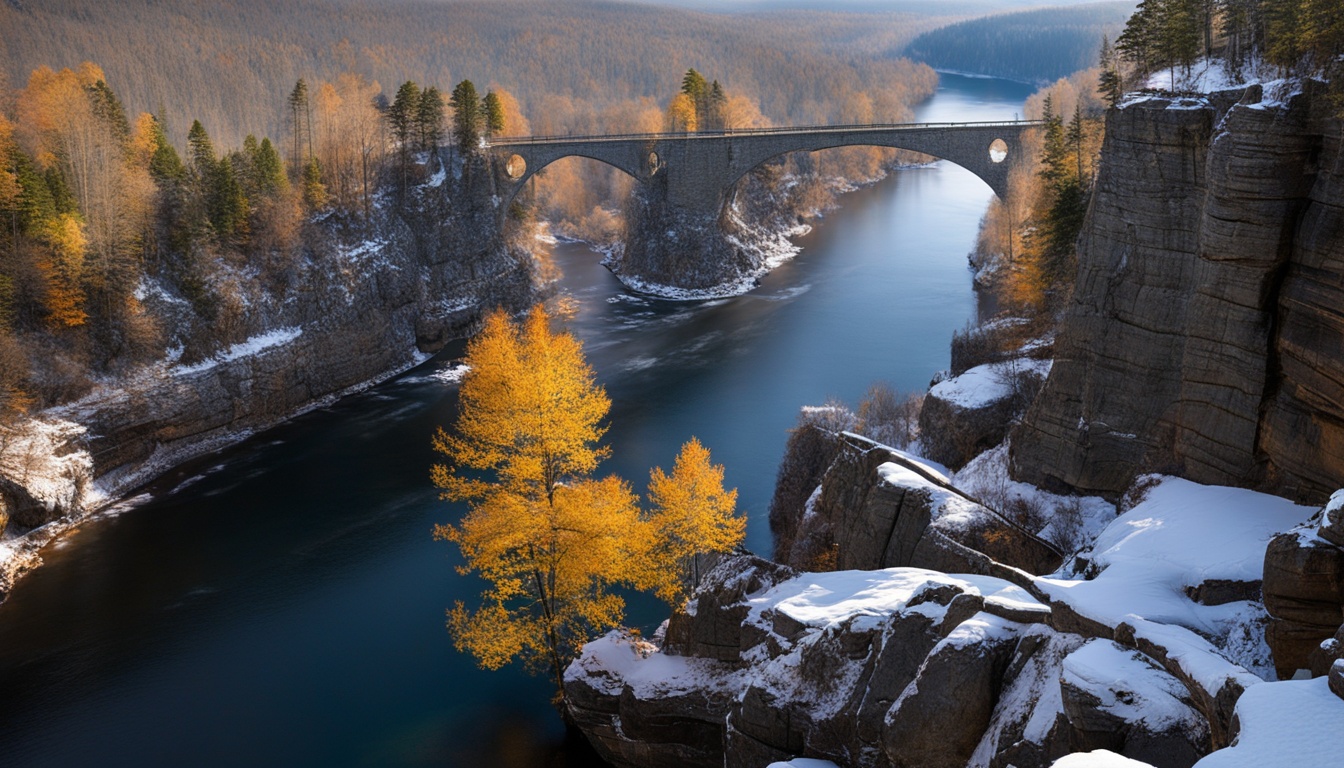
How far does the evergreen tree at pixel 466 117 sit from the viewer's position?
59.8 m

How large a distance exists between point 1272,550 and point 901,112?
11519 centimetres

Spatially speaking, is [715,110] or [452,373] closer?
[452,373]

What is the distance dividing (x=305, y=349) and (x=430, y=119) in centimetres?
1800

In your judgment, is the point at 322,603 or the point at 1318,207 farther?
the point at 322,603

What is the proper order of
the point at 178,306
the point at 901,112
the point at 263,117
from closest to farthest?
1. the point at 178,306
2. the point at 263,117
3. the point at 901,112

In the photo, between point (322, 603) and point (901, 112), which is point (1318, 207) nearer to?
point (322, 603)

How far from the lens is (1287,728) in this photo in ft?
29.3

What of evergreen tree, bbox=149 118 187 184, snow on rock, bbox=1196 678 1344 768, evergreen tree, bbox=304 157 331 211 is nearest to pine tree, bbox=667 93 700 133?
evergreen tree, bbox=304 157 331 211

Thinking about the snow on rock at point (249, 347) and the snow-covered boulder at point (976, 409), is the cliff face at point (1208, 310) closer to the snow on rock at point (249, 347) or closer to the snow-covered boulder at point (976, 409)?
the snow-covered boulder at point (976, 409)

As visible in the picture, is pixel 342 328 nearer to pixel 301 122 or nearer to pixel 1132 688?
pixel 301 122

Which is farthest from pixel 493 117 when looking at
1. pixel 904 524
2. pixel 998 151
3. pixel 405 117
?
pixel 904 524

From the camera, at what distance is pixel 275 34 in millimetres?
102312

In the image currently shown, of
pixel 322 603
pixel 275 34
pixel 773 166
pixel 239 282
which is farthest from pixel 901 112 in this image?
pixel 322 603

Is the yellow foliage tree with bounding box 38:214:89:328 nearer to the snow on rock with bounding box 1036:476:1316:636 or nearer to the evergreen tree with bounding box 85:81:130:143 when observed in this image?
the evergreen tree with bounding box 85:81:130:143
